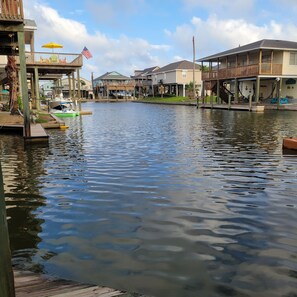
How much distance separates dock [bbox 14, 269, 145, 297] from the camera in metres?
3.05

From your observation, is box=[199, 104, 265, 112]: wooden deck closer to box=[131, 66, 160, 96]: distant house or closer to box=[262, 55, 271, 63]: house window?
box=[262, 55, 271, 63]: house window

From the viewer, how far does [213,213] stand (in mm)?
6160

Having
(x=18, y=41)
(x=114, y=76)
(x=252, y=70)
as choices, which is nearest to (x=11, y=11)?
(x=18, y=41)

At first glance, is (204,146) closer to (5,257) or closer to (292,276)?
(292,276)

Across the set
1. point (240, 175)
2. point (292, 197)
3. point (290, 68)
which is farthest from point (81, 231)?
point (290, 68)

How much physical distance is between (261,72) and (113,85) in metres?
66.3

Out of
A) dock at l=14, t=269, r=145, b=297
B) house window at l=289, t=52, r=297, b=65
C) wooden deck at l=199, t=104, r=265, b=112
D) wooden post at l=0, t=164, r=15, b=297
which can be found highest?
house window at l=289, t=52, r=297, b=65

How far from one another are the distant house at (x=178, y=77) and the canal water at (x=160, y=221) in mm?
65586

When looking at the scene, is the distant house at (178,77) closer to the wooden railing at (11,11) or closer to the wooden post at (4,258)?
the wooden railing at (11,11)

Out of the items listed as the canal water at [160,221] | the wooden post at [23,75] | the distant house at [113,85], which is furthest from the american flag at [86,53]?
the distant house at [113,85]

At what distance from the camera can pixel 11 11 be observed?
12375 millimetres

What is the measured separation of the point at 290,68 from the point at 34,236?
39022mm

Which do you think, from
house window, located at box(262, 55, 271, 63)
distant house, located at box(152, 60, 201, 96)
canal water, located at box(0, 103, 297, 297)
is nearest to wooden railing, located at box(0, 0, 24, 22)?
canal water, located at box(0, 103, 297, 297)

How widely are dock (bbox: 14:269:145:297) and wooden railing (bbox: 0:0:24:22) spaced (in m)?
11.4
